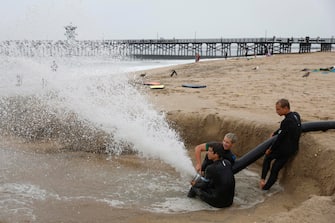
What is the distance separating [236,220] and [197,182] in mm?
901

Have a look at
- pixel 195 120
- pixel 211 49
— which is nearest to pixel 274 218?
pixel 195 120

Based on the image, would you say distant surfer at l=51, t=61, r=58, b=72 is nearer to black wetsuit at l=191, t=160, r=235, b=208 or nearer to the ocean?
the ocean

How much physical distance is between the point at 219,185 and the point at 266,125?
7.52 feet

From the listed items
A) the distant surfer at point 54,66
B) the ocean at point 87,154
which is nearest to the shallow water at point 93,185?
Result: the ocean at point 87,154

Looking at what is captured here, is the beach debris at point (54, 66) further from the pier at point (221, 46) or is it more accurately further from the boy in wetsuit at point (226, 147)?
the pier at point (221, 46)

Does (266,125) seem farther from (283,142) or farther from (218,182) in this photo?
(218,182)

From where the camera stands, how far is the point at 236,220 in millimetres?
4457

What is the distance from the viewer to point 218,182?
4848 millimetres

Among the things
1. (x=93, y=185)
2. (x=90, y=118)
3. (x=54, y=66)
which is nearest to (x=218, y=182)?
(x=93, y=185)

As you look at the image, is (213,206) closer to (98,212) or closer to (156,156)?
(98,212)

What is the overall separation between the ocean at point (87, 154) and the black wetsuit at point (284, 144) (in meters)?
0.36

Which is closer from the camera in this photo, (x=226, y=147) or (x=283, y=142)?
(x=226, y=147)

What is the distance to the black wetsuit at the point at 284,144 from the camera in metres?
5.18

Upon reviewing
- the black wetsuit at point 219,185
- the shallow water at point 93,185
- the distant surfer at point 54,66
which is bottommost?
→ the shallow water at point 93,185
